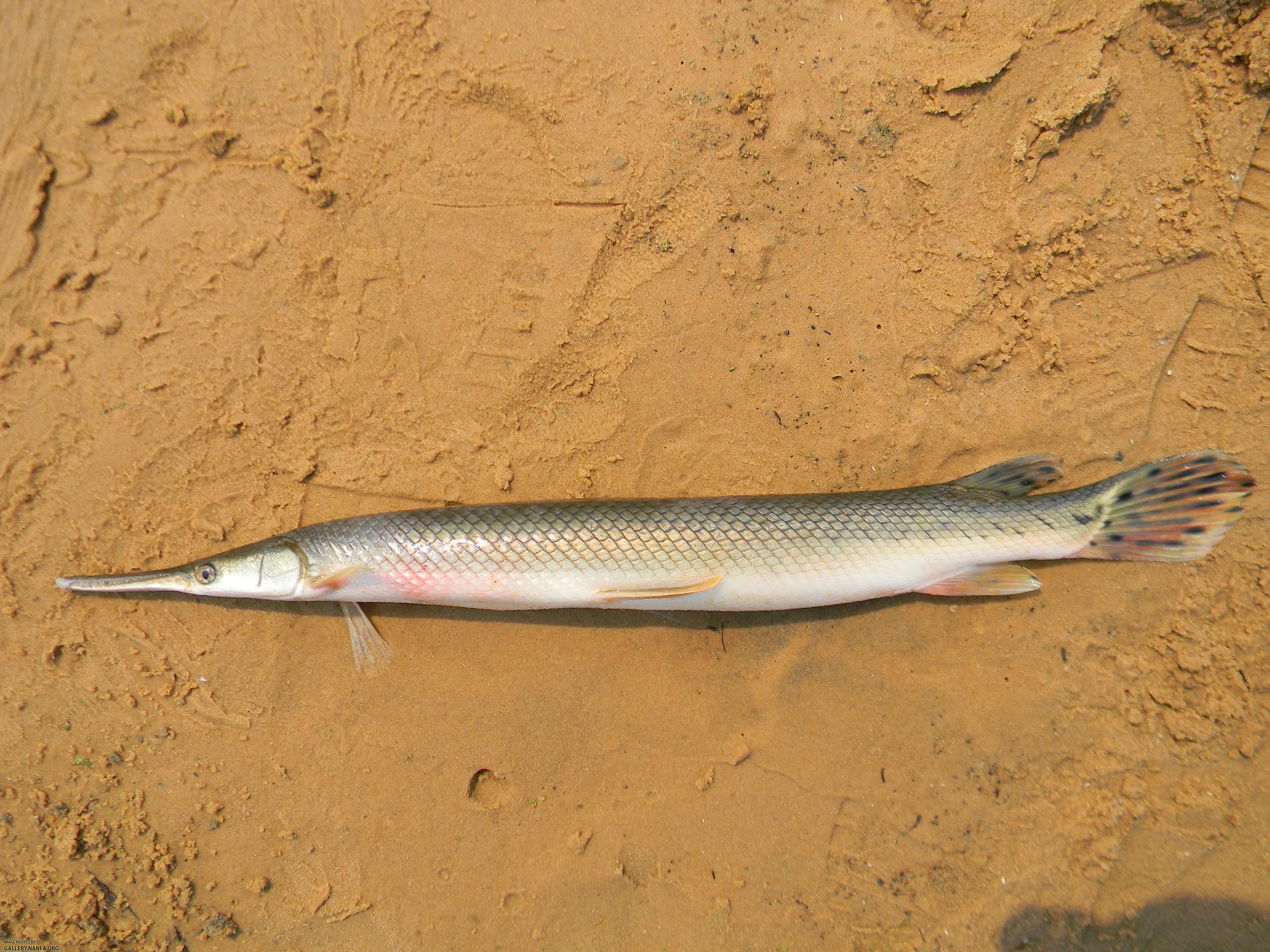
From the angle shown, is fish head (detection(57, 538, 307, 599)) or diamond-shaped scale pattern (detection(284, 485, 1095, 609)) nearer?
diamond-shaped scale pattern (detection(284, 485, 1095, 609))

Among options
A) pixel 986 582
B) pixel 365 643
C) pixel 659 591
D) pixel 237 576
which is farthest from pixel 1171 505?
pixel 237 576

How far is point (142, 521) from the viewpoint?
11.8 ft

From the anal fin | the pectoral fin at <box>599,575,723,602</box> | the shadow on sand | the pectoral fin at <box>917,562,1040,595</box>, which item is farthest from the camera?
the anal fin

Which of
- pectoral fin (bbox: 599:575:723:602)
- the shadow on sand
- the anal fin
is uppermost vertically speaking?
pectoral fin (bbox: 599:575:723:602)

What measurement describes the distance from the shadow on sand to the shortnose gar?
197cm

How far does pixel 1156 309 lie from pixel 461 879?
5.32 metres

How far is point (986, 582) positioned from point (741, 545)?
4.63ft

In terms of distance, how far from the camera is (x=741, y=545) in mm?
3150

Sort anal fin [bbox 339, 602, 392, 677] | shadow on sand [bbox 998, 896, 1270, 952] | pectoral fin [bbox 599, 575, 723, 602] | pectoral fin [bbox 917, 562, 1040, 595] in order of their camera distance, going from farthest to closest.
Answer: anal fin [bbox 339, 602, 392, 677] < shadow on sand [bbox 998, 896, 1270, 952] < pectoral fin [bbox 917, 562, 1040, 595] < pectoral fin [bbox 599, 575, 723, 602]

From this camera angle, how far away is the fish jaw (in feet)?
11.1

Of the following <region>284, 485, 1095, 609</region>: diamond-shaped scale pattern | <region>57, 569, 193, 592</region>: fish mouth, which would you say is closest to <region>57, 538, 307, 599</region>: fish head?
<region>57, 569, 193, 592</region>: fish mouth

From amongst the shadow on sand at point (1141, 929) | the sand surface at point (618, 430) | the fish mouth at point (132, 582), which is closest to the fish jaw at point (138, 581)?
the fish mouth at point (132, 582)

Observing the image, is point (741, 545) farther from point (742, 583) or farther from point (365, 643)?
point (365, 643)

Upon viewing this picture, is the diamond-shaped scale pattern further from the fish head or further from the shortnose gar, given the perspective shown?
the fish head
